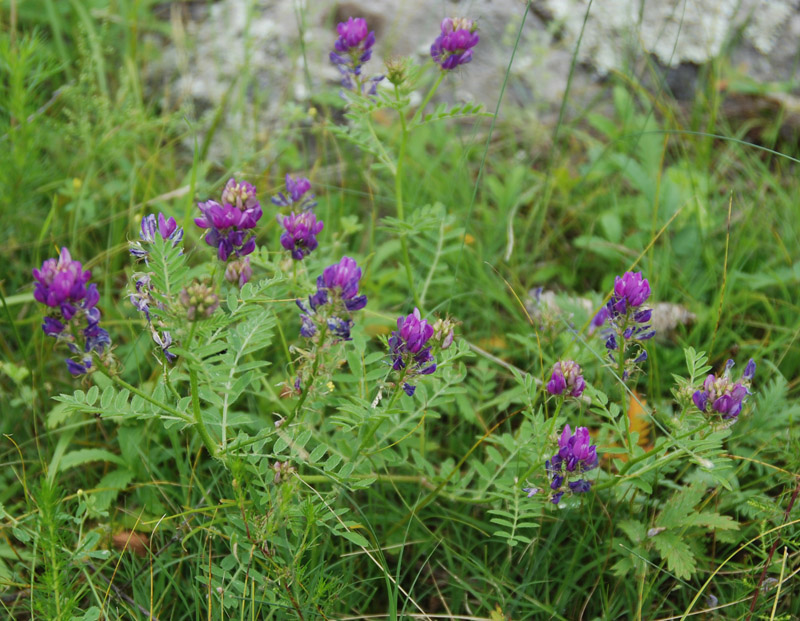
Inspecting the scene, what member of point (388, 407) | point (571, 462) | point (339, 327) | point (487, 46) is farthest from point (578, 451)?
point (487, 46)

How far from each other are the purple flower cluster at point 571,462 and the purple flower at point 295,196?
3.31 feet

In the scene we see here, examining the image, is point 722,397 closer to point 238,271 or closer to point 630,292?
point 630,292

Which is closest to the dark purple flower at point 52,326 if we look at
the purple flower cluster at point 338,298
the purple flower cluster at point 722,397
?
the purple flower cluster at point 338,298

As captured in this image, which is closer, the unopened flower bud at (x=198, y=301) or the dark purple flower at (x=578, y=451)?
the unopened flower bud at (x=198, y=301)

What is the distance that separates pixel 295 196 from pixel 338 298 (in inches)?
29.9

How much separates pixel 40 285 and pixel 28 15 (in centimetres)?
303

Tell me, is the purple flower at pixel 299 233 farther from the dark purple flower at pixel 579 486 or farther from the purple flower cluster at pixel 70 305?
the dark purple flower at pixel 579 486

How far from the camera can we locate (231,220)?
156cm

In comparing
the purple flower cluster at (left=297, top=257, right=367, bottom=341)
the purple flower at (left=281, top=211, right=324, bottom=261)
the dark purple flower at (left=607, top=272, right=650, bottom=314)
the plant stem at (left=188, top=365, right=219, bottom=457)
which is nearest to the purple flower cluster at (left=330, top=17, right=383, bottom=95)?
the purple flower at (left=281, top=211, right=324, bottom=261)

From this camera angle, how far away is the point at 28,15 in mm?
3697

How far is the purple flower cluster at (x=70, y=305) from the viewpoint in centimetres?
135

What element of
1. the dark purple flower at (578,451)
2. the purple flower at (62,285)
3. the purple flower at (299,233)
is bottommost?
the dark purple flower at (578,451)

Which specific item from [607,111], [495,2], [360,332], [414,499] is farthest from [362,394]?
[495,2]

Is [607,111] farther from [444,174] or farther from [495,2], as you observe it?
[444,174]
